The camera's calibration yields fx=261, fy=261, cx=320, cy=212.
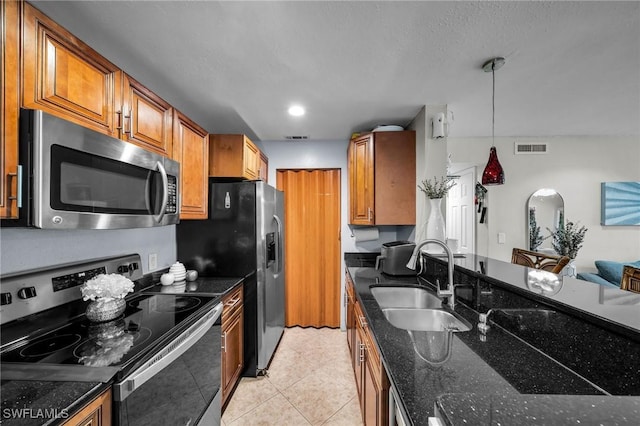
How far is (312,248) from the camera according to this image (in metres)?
3.38

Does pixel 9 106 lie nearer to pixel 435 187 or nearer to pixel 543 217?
pixel 435 187

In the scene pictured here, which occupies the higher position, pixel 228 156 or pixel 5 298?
pixel 228 156

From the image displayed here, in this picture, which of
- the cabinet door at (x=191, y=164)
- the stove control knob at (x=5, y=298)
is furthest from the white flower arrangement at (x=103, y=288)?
the cabinet door at (x=191, y=164)

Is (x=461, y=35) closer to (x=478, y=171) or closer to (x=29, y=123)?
(x=29, y=123)

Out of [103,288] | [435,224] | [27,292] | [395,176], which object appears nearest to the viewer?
[27,292]

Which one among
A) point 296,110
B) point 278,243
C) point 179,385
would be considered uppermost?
point 296,110

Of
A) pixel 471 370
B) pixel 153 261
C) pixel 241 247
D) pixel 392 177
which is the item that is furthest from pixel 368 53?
pixel 153 261

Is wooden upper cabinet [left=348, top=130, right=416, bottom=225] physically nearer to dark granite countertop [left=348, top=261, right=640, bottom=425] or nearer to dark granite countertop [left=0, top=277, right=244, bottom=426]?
dark granite countertop [left=348, top=261, right=640, bottom=425]

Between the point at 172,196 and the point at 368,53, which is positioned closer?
the point at 368,53

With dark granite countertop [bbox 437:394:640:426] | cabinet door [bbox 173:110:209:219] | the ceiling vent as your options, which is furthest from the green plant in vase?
cabinet door [bbox 173:110:209:219]

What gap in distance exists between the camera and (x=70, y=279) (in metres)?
1.34

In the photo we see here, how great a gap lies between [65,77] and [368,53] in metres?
1.46

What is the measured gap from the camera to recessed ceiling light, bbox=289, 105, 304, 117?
2.32 meters

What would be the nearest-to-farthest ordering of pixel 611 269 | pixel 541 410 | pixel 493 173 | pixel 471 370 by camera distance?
pixel 541 410, pixel 471 370, pixel 493 173, pixel 611 269
